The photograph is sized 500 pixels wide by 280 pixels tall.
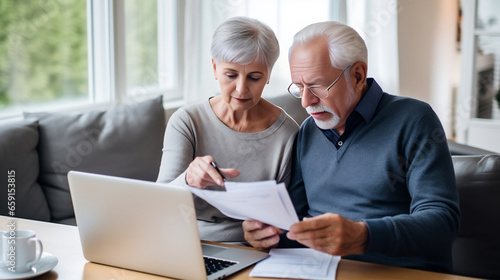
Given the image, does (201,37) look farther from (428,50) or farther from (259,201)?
(428,50)

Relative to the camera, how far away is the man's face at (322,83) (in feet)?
5.46

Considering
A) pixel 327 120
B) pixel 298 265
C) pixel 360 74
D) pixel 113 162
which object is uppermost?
pixel 360 74

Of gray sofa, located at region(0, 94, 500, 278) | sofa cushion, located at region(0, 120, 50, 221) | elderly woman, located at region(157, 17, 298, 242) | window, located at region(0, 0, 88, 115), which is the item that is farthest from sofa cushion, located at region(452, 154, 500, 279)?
window, located at region(0, 0, 88, 115)

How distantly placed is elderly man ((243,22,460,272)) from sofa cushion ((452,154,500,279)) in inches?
12.8

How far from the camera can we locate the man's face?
5.46 feet

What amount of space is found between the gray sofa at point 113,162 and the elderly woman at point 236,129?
58 cm

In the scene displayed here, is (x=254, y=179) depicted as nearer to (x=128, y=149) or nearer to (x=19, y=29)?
(x=128, y=149)

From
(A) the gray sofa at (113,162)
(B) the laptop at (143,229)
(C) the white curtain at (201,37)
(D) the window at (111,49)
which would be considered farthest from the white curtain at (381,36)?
(B) the laptop at (143,229)

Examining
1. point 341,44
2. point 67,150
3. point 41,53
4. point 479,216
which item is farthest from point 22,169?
point 479,216

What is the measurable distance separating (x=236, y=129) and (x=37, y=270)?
2.50 feet

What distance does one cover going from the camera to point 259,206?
1.28 m

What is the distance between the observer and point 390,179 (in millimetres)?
1589

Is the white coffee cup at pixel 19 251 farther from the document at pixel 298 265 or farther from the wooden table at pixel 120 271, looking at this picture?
the document at pixel 298 265

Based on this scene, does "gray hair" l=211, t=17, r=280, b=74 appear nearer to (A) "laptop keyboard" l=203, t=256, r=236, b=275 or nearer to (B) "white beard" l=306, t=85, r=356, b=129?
(B) "white beard" l=306, t=85, r=356, b=129
